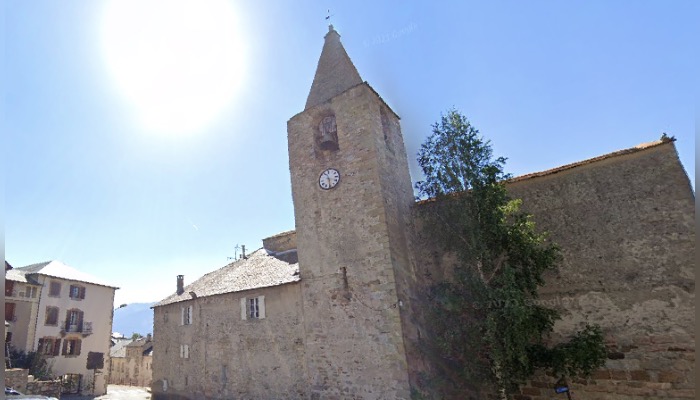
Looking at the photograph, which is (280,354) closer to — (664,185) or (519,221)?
(519,221)

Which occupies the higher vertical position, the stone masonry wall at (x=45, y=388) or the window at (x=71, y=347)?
the window at (x=71, y=347)

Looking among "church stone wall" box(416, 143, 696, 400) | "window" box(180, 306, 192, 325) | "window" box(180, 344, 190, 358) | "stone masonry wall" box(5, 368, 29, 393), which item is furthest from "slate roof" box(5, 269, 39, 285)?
"church stone wall" box(416, 143, 696, 400)

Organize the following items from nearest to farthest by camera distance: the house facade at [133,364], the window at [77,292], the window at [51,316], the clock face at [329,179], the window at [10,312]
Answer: the clock face at [329,179] → the window at [10,312] → the window at [51,316] → the window at [77,292] → the house facade at [133,364]

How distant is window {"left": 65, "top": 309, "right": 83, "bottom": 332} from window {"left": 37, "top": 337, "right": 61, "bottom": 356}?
4.10 ft

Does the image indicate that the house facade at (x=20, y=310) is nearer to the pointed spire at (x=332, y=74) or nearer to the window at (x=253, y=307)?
the window at (x=253, y=307)

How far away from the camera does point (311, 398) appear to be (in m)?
14.3

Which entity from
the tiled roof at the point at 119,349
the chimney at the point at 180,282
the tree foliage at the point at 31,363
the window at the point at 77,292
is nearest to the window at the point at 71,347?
the tree foliage at the point at 31,363

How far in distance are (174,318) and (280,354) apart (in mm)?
9836

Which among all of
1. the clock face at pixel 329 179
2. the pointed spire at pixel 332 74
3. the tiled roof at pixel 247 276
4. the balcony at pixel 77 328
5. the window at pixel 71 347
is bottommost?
the window at pixel 71 347

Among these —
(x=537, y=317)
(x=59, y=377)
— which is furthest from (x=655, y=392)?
(x=59, y=377)

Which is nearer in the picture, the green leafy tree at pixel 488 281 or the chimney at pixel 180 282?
the green leafy tree at pixel 488 281

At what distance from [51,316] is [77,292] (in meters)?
2.78

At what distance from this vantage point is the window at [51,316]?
3038cm

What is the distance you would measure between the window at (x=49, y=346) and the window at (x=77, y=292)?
11.8 ft
